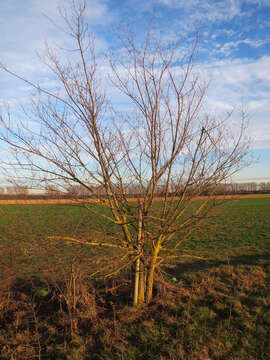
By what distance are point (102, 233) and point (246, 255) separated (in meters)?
5.90

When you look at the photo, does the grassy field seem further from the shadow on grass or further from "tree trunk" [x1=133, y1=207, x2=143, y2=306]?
the shadow on grass

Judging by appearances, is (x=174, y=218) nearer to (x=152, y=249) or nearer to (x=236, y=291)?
(x=152, y=249)

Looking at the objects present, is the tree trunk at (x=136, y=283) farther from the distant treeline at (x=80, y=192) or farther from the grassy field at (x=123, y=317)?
the distant treeline at (x=80, y=192)

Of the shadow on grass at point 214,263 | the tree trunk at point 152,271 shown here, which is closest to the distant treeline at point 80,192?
the tree trunk at point 152,271

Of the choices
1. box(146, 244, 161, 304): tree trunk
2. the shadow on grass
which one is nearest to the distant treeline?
box(146, 244, 161, 304): tree trunk

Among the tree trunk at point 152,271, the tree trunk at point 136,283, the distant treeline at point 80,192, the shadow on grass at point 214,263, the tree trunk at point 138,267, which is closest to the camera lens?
the distant treeline at point 80,192

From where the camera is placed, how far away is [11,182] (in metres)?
3.27

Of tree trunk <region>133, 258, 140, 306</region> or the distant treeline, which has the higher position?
the distant treeline

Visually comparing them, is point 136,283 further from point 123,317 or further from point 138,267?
point 123,317

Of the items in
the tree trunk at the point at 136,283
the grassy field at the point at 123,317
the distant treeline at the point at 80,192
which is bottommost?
the grassy field at the point at 123,317

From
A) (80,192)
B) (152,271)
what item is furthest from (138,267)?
(80,192)

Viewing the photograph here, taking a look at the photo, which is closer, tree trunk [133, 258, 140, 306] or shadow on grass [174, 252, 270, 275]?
tree trunk [133, 258, 140, 306]

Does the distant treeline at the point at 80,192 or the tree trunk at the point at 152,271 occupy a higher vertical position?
the distant treeline at the point at 80,192

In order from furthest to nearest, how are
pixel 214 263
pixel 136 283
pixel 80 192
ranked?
pixel 214 263
pixel 136 283
pixel 80 192
